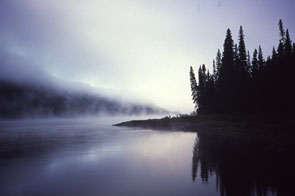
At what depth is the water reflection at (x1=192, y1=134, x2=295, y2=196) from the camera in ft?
36.2

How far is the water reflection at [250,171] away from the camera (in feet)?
36.2

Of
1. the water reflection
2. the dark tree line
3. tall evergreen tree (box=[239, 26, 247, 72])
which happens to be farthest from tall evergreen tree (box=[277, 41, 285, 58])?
the water reflection

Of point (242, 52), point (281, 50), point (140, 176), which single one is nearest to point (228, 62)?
point (242, 52)

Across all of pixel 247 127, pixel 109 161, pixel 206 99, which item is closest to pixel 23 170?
pixel 109 161

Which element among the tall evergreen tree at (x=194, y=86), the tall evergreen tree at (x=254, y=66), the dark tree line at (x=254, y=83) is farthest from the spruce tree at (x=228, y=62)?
the tall evergreen tree at (x=194, y=86)

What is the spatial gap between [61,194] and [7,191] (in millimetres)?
3659

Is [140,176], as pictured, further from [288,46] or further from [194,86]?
[194,86]

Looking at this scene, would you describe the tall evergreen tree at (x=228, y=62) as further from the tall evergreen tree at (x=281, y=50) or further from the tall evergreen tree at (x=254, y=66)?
the tall evergreen tree at (x=281, y=50)

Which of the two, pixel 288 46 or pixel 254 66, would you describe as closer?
pixel 288 46

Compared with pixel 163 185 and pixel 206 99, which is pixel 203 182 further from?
pixel 206 99

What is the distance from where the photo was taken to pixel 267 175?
1333 cm

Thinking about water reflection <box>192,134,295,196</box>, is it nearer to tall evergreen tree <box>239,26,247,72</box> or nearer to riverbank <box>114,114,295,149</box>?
riverbank <box>114,114,295,149</box>

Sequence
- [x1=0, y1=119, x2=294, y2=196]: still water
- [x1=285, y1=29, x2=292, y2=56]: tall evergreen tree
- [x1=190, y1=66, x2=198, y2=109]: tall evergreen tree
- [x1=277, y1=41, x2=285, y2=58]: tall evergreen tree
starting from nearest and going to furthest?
[x1=0, y1=119, x2=294, y2=196]: still water
[x1=285, y1=29, x2=292, y2=56]: tall evergreen tree
[x1=277, y1=41, x2=285, y2=58]: tall evergreen tree
[x1=190, y1=66, x2=198, y2=109]: tall evergreen tree

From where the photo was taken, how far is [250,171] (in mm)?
14336
